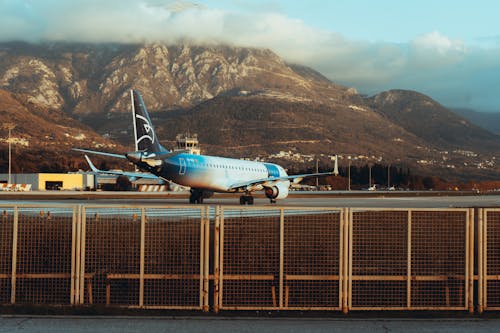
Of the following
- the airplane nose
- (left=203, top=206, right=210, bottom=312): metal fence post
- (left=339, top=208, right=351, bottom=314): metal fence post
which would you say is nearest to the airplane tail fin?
the airplane nose

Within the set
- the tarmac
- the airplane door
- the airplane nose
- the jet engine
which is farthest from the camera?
the jet engine

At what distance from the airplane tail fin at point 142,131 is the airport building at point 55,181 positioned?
72417 millimetres

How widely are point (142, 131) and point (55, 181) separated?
77372 mm

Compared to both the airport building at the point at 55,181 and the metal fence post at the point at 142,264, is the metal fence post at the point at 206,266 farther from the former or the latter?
the airport building at the point at 55,181

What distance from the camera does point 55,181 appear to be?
121 m

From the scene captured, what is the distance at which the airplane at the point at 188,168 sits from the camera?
152ft

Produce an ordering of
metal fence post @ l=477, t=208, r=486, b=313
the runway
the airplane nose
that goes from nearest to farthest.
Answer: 1. metal fence post @ l=477, t=208, r=486, b=313
2. the airplane nose
3. the runway

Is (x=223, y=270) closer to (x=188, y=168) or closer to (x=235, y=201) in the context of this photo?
(x=188, y=168)

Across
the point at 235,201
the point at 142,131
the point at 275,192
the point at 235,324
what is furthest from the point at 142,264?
the point at 235,201

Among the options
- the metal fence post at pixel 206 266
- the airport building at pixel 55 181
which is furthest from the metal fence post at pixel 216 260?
the airport building at pixel 55 181

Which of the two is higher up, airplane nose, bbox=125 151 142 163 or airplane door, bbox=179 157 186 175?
airplane nose, bbox=125 151 142 163

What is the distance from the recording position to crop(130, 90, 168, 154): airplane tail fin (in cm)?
4738

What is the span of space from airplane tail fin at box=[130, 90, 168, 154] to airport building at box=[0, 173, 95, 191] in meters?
72.4

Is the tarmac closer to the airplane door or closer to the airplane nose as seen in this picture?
Result: the airplane nose
